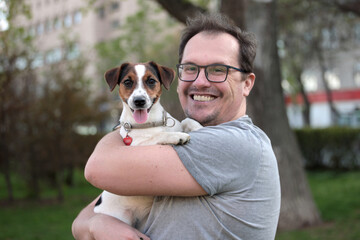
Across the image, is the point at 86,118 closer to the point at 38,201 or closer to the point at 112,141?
the point at 38,201

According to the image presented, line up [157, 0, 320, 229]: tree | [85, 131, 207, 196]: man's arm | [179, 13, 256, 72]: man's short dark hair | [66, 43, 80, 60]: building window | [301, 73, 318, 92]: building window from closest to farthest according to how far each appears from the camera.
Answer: [85, 131, 207, 196]: man's arm, [179, 13, 256, 72]: man's short dark hair, [157, 0, 320, 229]: tree, [66, 43, 80, 60]: building window, [301, 73, 318, 92]: building window

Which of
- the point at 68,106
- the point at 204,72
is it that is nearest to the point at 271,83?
the point at 204,72

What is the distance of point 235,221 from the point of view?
2061 mm

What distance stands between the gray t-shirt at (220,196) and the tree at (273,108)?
5.18m

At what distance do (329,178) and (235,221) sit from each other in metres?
12.6

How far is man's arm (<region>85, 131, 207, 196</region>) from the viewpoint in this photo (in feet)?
6.50

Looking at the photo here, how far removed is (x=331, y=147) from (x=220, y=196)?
14181 millimetres

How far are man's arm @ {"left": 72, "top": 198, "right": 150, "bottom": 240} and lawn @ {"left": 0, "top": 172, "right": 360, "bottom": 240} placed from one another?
5.29m

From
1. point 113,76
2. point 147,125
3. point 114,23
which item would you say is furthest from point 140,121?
point 114,23

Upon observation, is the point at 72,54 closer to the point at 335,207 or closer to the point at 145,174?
the point at 335,207

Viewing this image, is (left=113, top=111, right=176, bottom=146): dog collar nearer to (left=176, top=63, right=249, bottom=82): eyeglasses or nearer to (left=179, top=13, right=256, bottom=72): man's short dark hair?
(left=176, top=63, right=249, bottom=82): eyeglasses

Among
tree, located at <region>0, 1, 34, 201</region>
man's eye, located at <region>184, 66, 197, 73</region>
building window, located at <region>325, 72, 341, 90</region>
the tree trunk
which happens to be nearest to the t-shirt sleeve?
man's eye, located at <region>184, 66, 197, 73</region>

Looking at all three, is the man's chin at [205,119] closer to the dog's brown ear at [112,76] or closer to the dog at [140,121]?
the dog at [140,121]

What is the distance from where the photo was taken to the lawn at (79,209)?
7.35m
